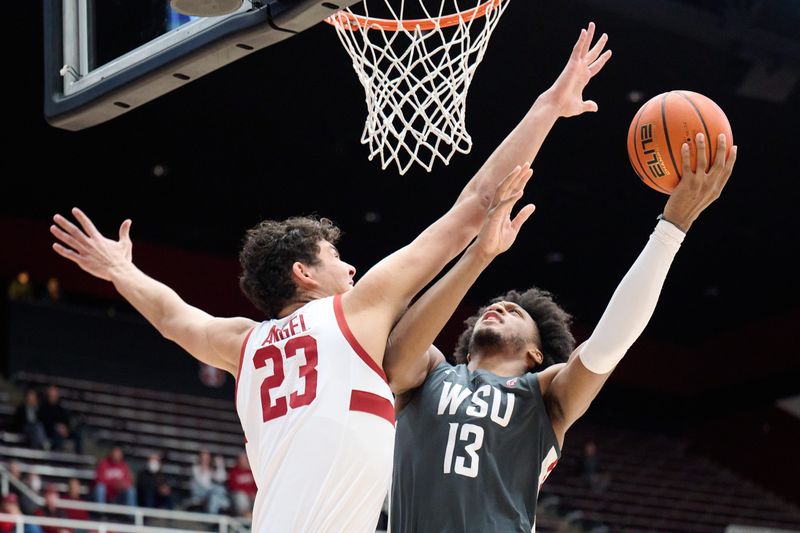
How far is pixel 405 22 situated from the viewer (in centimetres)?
598

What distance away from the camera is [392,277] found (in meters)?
3.46

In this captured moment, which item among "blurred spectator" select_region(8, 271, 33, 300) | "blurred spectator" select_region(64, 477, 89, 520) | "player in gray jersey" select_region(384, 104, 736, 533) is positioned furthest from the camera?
"blurred spectator" select_region(8, 271, 33, 300)

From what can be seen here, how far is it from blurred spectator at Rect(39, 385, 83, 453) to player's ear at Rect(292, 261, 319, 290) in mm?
11046

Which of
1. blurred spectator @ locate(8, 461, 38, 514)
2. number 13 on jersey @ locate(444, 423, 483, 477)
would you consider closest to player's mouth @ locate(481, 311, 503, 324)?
number 13 on jersey @ locate(444, 423, 483, 477)

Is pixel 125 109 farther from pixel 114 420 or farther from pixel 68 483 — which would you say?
pixel 114 420

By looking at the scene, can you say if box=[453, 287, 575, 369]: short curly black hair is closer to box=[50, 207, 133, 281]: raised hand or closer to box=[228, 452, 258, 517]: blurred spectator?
box=[50, 207, 133, 281]: raised hand

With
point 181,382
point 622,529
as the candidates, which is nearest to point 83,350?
point 181,382

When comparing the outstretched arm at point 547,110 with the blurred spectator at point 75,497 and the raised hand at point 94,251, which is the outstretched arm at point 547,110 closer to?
the raised hand at point 94,251

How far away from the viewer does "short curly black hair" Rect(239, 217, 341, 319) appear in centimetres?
376

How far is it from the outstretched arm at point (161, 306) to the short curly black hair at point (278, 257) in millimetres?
101

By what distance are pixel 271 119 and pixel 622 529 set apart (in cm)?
780

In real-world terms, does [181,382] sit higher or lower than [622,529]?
higher

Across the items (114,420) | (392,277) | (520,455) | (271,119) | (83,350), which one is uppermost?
(271,119)

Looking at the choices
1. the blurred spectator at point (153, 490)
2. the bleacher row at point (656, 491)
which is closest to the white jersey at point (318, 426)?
the blurred spectator at point (153, 490)
